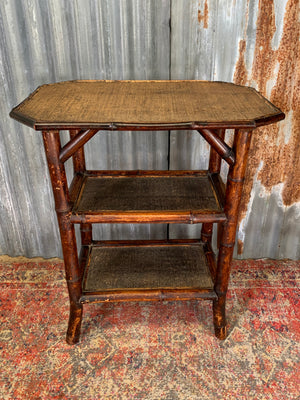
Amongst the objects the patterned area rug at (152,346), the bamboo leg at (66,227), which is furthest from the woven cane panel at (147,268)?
the patterned area rug at (152,346)

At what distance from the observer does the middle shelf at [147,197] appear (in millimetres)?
1681

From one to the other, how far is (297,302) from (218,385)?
79 cm

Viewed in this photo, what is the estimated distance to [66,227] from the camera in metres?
1.70

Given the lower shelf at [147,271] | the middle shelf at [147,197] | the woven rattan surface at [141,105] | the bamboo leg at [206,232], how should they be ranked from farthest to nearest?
the bamboo leg at [206,232], the lower shelf at [147,271], the middle shelf at [147,197], the woven rattan surface at [141,105]

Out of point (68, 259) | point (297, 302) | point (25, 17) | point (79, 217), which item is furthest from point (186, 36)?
point (297, 302)

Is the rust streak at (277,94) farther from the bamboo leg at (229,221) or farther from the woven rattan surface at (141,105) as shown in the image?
the bamboo leg at (229,221)

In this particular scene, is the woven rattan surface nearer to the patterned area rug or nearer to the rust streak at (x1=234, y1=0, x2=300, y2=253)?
the rust streak at (x1=234, y1=0, x2=300, y2=253)

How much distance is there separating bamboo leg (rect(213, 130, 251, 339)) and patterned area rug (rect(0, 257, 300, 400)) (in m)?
0.17

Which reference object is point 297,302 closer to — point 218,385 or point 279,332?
point 279,332

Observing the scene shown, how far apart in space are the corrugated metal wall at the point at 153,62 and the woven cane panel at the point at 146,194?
1.08ft

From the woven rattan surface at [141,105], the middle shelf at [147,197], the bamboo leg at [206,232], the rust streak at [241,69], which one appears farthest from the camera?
the bamboo leg at [206,232]

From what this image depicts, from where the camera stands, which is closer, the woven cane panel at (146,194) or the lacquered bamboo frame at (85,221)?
the lacquered bamboo frame at (85,221)

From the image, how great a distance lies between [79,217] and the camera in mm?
1673

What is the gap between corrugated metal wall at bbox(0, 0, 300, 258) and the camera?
76.5 inches
